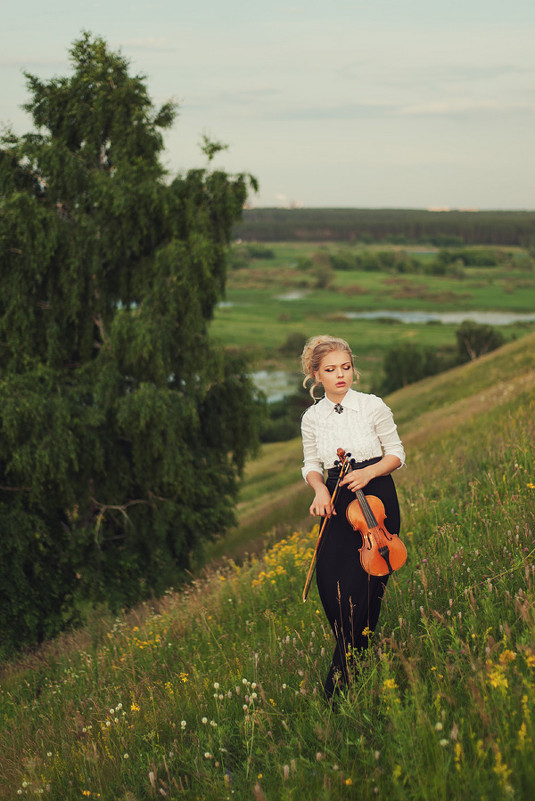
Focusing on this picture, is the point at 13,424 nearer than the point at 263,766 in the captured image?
No

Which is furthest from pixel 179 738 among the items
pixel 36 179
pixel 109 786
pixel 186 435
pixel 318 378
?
pixel 36 179

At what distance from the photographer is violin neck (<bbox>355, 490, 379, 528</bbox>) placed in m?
3.49

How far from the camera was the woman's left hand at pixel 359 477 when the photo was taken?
3656 mm

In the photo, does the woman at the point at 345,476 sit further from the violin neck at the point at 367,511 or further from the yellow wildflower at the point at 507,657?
the yellow wildflower at the point at 507,657

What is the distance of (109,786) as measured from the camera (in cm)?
354

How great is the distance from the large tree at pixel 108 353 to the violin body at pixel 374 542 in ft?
37.7

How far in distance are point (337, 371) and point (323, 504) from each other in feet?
2.70

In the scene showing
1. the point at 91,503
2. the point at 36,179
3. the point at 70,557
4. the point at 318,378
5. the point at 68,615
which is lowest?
the point at 68,615

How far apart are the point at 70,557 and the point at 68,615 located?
4.50 feet

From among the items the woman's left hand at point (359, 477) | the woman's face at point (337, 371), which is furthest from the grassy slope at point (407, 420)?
the woman's left hand at point (359, 477)

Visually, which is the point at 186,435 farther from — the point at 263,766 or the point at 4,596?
the point at 263,766

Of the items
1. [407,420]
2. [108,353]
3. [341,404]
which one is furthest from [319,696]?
[407,420]

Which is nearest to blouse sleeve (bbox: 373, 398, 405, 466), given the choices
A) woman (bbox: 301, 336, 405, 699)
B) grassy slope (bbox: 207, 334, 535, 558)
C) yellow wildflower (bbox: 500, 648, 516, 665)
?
woman (bbox: 301, 336, 405, 699)

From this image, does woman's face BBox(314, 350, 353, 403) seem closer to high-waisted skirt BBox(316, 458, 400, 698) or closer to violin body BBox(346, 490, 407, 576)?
high-waisted skirt BBox(316, 458, 400, 698)
